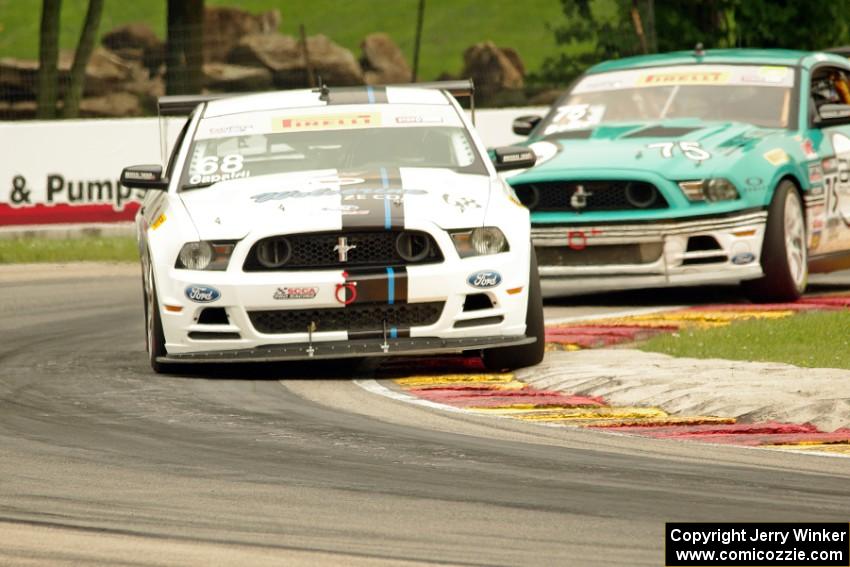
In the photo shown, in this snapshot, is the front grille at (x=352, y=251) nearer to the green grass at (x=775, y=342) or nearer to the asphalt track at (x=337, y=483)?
the asphalt track at (x=337, y=483)

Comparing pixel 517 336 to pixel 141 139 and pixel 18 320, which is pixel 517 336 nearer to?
pixel 18 320

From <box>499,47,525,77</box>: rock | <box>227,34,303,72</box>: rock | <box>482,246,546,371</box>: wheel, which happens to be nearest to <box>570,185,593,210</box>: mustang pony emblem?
<box>482,246,546,371</box>: wheel

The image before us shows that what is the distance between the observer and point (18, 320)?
14156 mm

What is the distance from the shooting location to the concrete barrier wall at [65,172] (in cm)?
2211

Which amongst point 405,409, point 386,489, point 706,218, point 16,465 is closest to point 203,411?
point 405,409

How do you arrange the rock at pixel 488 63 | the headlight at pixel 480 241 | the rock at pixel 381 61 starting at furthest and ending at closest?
the rock at pixel 381 61 < the rock at pixel 488 63 < the headlight at pixel 480 241

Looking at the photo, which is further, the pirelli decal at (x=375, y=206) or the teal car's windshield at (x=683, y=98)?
the teal car's windshield at (x=683, y=98)

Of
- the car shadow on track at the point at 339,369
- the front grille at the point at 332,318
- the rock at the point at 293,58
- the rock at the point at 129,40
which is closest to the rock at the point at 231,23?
the rock at the point at 129,40

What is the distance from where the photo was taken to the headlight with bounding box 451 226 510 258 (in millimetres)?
10336

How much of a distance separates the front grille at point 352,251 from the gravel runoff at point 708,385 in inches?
33.8

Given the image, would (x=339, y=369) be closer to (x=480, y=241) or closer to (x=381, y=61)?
(x=480, y=241)

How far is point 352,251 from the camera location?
33.7 feet

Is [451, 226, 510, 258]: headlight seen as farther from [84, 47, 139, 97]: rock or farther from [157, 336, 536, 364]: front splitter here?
[84, 47, 139, 97]: rock

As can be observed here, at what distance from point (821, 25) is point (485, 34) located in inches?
1801
